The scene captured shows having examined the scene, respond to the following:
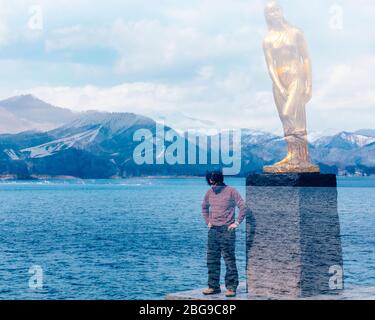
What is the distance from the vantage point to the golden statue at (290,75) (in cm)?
1514

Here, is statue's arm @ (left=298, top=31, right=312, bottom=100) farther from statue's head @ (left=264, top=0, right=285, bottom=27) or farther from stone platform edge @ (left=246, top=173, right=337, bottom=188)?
stone platform edge @ (left=246, top=173, right=337, bottom=188)

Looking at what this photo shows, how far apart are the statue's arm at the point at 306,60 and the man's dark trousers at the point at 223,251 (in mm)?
3698

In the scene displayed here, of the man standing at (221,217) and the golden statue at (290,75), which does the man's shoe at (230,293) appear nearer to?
the man standing at (221,217)

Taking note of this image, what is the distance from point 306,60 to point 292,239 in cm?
375

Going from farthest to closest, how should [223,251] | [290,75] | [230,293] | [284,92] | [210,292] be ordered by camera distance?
[284,92] < [290,75] < [210,292] < [230,293] < [223,251]

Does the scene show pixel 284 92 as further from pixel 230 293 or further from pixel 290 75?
pixel 230 293

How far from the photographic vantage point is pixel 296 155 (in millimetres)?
15141

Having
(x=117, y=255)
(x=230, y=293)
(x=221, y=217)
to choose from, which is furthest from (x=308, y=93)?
(x=117, y=255)

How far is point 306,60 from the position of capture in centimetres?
1529

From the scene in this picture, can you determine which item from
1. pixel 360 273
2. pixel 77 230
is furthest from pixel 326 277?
pixel 77 230

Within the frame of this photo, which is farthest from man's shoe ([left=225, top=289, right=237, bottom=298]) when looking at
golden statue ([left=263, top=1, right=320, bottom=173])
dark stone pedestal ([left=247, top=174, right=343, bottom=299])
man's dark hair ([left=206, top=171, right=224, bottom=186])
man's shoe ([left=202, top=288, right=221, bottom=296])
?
golden statue ([left=263, top=1, right=320, bottom=173])

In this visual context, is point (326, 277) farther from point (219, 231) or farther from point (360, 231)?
point (360, 231)

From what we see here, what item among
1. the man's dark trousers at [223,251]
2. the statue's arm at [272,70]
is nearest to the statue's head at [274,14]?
the statue's arm at [272,70]
